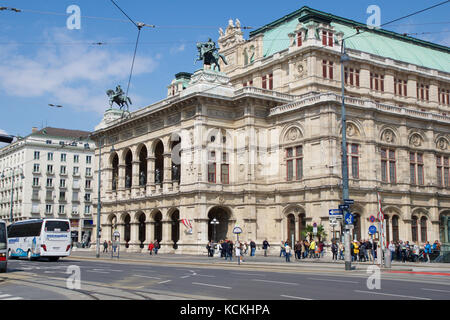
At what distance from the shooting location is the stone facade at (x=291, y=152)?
52906mm

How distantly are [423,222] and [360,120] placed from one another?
13.3m

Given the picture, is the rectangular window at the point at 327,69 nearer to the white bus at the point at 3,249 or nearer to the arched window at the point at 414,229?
the arched window at the point at 414,229

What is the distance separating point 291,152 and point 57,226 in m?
25.1

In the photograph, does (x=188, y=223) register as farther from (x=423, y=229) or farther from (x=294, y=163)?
(x=423, y=229)

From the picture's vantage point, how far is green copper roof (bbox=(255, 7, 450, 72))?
215 ft

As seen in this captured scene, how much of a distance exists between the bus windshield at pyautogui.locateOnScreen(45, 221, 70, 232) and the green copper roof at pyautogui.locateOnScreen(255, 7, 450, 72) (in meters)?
35.1

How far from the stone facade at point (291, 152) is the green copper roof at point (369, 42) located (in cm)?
140

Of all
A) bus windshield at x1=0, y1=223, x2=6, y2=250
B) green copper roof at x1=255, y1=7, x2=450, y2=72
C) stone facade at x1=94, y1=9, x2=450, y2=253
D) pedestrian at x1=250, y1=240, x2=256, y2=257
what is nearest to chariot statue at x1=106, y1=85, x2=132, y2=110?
stone facade at x1=94, y1=9, x2=450, y2=253

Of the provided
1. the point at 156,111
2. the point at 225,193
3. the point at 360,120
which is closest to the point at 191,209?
the point at 225,193

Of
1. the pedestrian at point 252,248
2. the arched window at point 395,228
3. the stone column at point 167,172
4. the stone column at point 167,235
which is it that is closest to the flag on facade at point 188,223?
the stone column at point 167,235

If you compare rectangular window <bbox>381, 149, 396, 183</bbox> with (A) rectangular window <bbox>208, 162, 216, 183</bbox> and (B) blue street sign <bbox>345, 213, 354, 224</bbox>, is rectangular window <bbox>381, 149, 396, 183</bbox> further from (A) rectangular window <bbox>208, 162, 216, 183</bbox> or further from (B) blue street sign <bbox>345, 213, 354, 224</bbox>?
(B) blue street sign <bbox>345, 213, 354, 224</bbox>

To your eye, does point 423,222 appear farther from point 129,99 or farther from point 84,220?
point 84,220

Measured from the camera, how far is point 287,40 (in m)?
65.1

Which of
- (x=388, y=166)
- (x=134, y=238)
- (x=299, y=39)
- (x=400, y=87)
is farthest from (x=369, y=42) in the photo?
(x=134, y=238)
